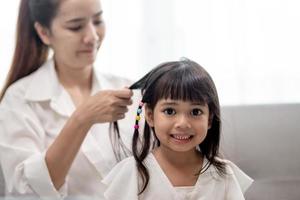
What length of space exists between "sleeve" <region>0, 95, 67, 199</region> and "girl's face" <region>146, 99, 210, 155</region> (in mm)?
289

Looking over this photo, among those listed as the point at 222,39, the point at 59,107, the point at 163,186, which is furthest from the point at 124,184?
the point at 222,39

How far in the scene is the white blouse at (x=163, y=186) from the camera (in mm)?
906

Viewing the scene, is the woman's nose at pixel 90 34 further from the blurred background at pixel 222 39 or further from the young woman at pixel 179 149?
the blurred background at pixel 222 39

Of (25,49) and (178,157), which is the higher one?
(25,49)

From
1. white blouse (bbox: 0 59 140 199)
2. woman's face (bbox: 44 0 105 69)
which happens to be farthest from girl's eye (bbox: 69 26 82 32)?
white blouse (bbox: 0 59 140 199)

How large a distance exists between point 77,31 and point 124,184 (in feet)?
1.41

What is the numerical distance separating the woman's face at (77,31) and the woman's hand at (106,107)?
0.20 m

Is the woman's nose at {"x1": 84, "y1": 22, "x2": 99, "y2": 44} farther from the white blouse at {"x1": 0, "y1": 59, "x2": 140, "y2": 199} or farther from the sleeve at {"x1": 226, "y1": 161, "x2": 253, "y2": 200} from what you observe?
the sleeve at {"x1": 226, "y1": 161, "x2": 253, "y2": 200}

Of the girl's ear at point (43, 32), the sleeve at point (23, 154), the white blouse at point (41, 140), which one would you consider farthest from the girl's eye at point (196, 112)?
the girl's ear at point (43, 32)

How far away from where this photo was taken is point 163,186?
0.91 m

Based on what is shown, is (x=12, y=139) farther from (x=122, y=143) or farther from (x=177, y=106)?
(x=177, y=106)

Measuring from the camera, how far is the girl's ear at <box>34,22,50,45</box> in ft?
3.92

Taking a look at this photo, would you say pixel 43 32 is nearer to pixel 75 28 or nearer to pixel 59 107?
pixel 75 28

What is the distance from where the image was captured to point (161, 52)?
1624mm
